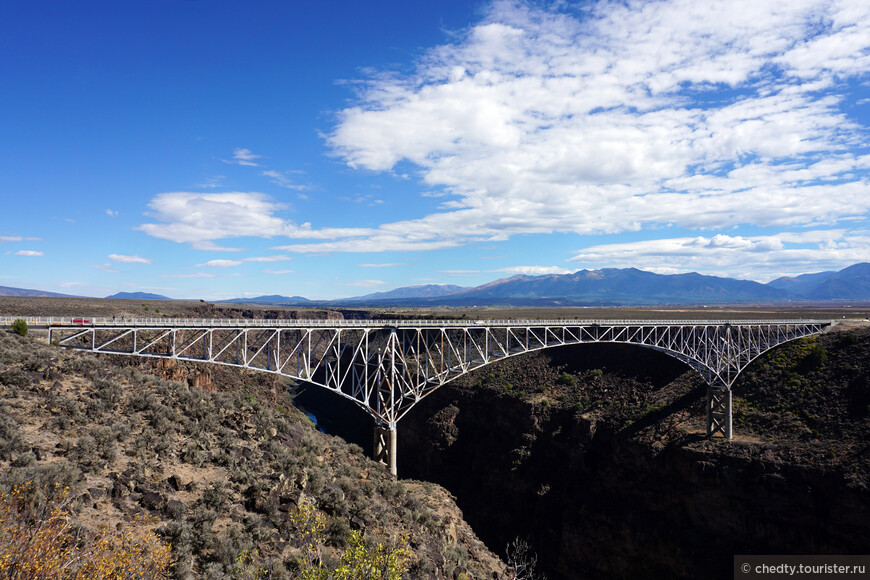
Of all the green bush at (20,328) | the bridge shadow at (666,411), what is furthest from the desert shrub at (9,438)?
the bridge shadow at (666,411)

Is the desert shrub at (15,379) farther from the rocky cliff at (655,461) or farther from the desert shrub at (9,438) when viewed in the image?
the rocky cliff at (655,461)

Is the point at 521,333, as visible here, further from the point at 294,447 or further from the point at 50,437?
the point at 50,437

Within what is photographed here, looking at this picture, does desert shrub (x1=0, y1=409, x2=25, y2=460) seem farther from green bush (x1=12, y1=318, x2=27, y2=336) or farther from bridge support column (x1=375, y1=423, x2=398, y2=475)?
bridge support column (x1=375, y1=423, x2=398, y2=475)

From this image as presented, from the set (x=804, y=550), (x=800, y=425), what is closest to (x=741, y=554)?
(x=804, y=550)

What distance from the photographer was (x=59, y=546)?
378 inches

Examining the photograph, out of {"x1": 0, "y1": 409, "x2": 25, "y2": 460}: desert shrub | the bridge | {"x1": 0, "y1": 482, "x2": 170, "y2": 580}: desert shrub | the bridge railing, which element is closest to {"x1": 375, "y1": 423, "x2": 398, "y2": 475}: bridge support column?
the bridge

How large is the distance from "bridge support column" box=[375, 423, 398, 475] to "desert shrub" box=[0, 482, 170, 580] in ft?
75.5

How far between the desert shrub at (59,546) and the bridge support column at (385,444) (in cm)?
2302

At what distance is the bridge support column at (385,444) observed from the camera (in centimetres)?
3488

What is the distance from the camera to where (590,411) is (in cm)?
4762

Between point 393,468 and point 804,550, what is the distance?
93.6ft

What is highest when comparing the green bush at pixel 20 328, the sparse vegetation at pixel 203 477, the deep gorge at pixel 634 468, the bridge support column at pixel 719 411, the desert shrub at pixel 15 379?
the green bush at pixel 20 328

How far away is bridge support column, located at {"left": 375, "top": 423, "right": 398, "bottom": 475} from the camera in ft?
114

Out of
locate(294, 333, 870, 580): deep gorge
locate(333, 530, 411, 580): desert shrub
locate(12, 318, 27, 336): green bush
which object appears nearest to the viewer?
locate(333, 530, 411, 580): desert shrub
